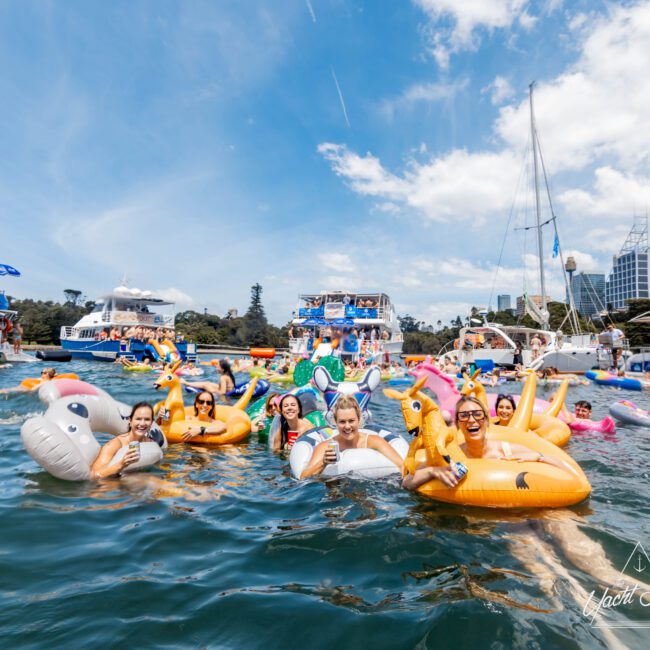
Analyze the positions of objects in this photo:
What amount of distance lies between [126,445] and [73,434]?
1.89 feet

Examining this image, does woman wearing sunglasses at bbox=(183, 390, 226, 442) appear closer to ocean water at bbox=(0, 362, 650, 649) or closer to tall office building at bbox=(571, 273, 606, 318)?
ocean water at bbox=(0, 362, 650, 649)

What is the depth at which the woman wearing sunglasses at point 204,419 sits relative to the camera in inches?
268

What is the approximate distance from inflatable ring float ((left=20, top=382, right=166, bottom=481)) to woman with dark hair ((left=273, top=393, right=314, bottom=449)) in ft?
5.47

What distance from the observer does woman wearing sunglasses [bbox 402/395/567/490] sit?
14.3 feet

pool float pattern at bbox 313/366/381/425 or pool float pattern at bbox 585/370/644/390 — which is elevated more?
pool float pattern at bbox 313/366/381/425

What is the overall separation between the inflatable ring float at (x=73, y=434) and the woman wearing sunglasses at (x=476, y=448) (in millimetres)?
3166

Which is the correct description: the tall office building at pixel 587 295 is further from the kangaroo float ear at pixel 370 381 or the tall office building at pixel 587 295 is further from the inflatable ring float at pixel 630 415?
the kangaroo float ear at pixel 370 381

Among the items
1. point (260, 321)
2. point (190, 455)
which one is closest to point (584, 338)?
point (190, 455)

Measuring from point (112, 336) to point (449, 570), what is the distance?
28124mm

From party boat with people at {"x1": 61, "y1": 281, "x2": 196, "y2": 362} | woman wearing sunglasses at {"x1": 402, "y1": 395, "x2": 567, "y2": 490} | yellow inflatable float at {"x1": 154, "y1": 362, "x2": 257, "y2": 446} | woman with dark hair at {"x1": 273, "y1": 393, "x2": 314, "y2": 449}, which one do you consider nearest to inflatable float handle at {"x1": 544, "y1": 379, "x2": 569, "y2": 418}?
woman wearing sunglasses at {"x1": 402, "y1": 395, "x2": 567, "y2": 490}

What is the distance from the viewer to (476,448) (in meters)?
4.49

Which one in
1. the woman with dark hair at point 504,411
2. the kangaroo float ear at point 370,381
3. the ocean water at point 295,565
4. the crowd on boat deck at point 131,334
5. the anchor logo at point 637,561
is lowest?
the anchor logo at point 637,561

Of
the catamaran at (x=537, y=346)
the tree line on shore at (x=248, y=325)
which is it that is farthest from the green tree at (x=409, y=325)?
the catamaran at (x=537, y=346)

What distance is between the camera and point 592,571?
121 inches
